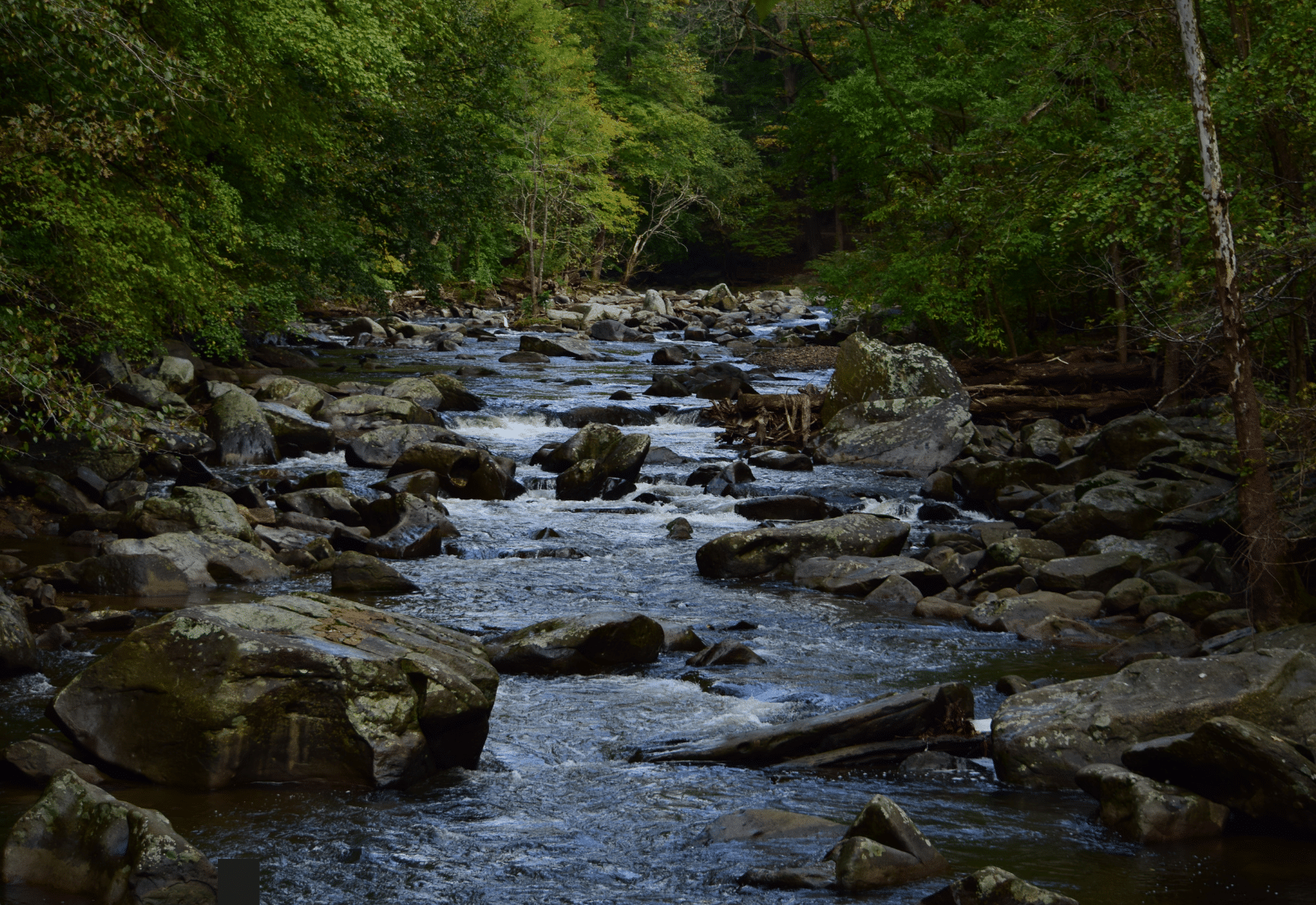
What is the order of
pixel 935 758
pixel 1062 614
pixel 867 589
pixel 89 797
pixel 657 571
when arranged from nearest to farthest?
pixel 89 797, pixel 935 758, pixel 1062 614, pixel 867 589, pixel 657 571

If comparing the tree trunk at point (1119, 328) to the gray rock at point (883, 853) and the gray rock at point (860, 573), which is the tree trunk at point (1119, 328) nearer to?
the gray rock at point (860, 573)

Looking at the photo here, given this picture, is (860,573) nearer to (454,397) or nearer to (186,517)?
(186,517)

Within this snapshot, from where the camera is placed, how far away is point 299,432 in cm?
1919

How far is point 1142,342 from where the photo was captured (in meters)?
21.0

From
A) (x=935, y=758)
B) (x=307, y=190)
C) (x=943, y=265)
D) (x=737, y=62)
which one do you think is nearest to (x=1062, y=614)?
(x=935, y=758)

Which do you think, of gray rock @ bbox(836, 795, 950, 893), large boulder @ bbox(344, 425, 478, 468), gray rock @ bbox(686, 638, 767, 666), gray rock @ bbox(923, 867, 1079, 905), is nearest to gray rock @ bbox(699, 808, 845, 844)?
gray rock @ bbox(836, 795, 950, 893)

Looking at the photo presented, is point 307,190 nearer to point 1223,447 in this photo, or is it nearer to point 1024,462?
point 1024,462

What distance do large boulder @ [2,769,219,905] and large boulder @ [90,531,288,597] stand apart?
20.9 ft

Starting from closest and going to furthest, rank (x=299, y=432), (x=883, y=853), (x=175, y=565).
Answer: (x=883, y=853), (x=175, y=565), (x=299, y=432)

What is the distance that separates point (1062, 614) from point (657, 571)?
4.72 meters

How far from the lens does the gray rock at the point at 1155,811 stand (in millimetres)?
6387

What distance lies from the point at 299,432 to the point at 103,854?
14306 mm

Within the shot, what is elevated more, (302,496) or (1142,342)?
(1142,342)

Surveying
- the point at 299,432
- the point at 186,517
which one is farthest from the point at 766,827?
the point at 299,432
